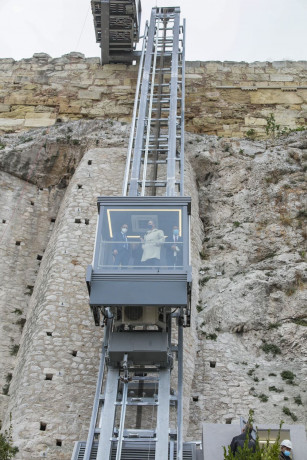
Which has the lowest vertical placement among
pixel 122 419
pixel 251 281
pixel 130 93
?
pixel 122 419

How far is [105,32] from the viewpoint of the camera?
2172 cm

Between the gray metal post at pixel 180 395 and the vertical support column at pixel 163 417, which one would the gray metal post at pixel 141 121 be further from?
the vertical support column at pixel 163 417

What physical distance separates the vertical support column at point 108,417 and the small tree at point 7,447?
1.45 metres

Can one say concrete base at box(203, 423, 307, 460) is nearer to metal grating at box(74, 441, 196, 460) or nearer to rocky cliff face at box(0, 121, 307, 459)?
metal grating at box(74, 441, 196, 460)

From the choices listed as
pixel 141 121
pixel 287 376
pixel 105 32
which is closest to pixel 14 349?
pixel 287 376

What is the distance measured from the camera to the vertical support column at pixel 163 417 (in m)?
10.7

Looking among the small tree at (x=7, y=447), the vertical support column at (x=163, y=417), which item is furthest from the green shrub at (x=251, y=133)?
the small tree at (x=7, y=447)

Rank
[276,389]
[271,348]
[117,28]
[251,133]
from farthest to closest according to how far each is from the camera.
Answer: [117,28] < [251,133] < [271,348] < [276,389]

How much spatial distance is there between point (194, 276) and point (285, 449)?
616 cm

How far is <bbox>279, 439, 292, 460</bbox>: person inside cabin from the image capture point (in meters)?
9.46

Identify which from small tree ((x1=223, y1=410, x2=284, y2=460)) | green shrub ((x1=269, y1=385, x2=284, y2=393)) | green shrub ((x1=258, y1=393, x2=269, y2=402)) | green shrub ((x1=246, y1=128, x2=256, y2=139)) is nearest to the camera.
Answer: small tree ((x1=223, y1=410, x2=284, y2=460))

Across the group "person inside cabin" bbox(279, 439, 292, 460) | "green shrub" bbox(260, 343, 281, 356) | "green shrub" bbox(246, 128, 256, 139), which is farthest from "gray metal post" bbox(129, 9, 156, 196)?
"person inside cabin" bbox(279, 439, 292, 460)

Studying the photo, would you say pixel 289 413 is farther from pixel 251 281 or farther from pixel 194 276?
pixel 194 276

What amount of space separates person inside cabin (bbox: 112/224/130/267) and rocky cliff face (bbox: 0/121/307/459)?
8.18ft
